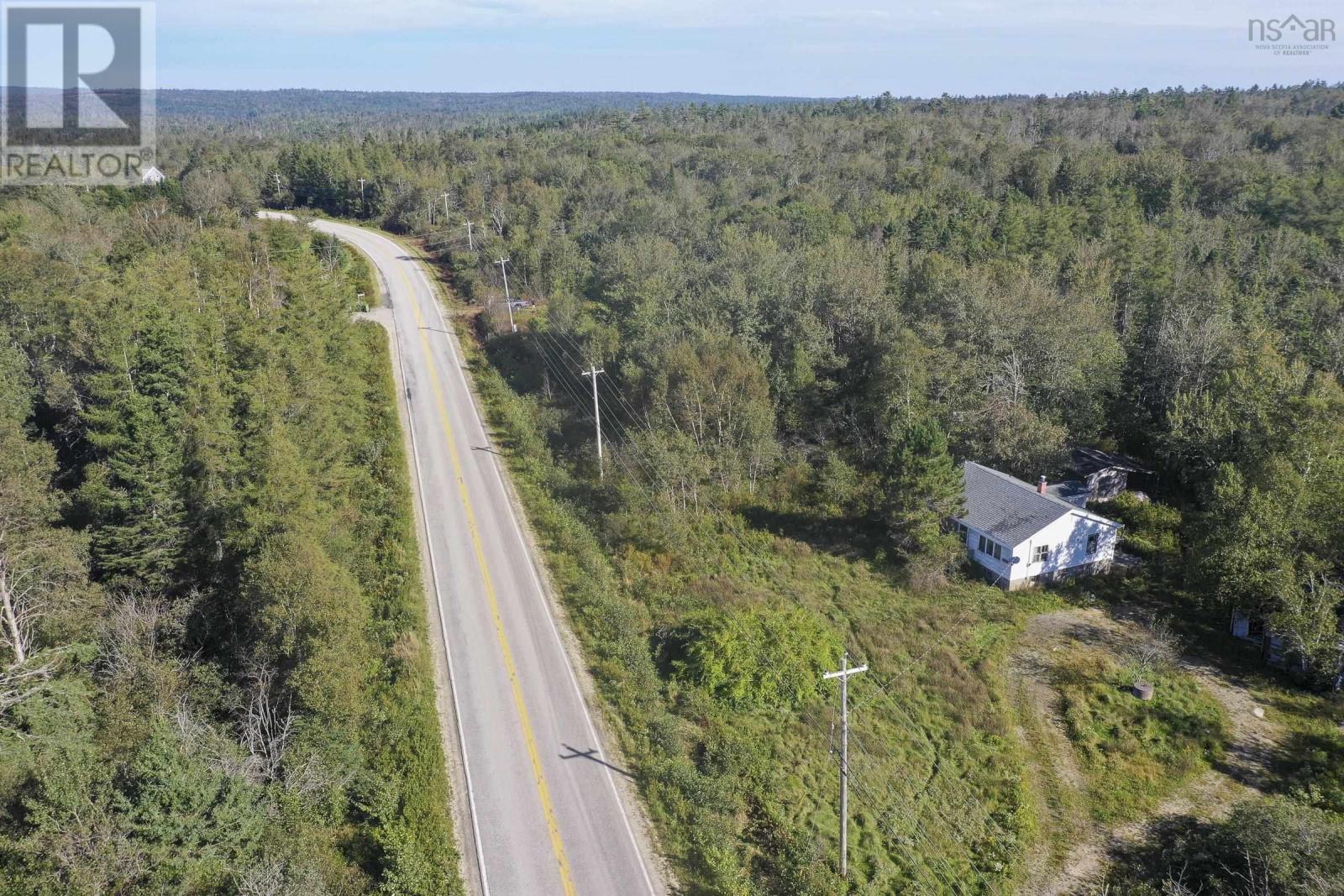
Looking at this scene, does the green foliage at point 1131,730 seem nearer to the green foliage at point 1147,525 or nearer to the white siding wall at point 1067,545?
the white siding wall at point 1067,545

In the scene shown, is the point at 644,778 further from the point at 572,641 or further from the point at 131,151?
the point at 131,151

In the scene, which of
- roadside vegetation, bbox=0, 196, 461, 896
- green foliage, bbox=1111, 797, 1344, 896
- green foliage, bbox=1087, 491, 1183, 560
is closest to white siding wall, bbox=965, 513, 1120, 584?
green foliage, bbox=1087, 491, 1183, 560

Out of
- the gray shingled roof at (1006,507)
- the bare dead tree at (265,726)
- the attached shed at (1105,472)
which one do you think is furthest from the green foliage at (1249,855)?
the bare dead tree at (265,726)

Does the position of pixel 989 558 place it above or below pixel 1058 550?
below

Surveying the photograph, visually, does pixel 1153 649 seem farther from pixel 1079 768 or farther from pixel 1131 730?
pixel 1079 768

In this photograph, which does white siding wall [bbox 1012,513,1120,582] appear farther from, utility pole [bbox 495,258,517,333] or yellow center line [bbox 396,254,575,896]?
utility pole [bbox 495,258,517,333]

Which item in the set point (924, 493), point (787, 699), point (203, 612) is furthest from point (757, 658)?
point (203, 612)

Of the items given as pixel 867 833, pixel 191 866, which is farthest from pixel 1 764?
pixel 867 833
